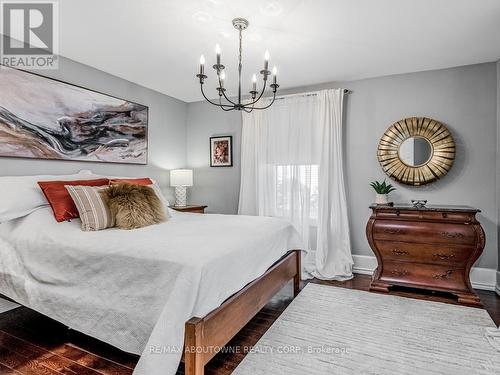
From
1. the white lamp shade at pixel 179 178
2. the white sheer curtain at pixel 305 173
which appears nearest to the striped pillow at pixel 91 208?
the white lamp shade at pixel 179 178

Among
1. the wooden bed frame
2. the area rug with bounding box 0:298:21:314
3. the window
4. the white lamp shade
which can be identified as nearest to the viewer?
the wooden bed frame

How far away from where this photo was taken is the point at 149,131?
4094 mm

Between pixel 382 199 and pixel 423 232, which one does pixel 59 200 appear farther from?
pixel 423 232

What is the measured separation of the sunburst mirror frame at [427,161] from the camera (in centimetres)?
326

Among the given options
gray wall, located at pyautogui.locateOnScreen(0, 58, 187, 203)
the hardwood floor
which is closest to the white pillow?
gray wall, located at pyautogui.locateOnScreen(0, 58, 187, 203)

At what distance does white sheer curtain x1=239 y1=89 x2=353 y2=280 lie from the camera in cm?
371

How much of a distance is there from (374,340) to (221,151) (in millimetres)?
3280

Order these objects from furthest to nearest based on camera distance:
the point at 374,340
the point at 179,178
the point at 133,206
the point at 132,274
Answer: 1. the point at 179,178
2. the point at 133,206
3. the point at 374,340
4. the point at 132,274

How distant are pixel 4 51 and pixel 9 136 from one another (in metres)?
0.77

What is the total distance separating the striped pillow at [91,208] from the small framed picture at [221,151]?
2.35 meters

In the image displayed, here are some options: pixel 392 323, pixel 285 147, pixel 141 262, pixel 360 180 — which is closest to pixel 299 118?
pixel 285 147

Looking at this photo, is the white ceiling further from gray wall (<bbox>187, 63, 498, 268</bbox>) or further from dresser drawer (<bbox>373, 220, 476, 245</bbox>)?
dresser drawer (<bbox>373, 220, 476, 245</bbox>)

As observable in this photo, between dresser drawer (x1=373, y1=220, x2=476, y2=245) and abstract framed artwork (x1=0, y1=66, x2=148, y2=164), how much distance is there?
3131mm

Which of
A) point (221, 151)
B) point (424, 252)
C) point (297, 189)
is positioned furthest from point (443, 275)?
point (221, 151)
